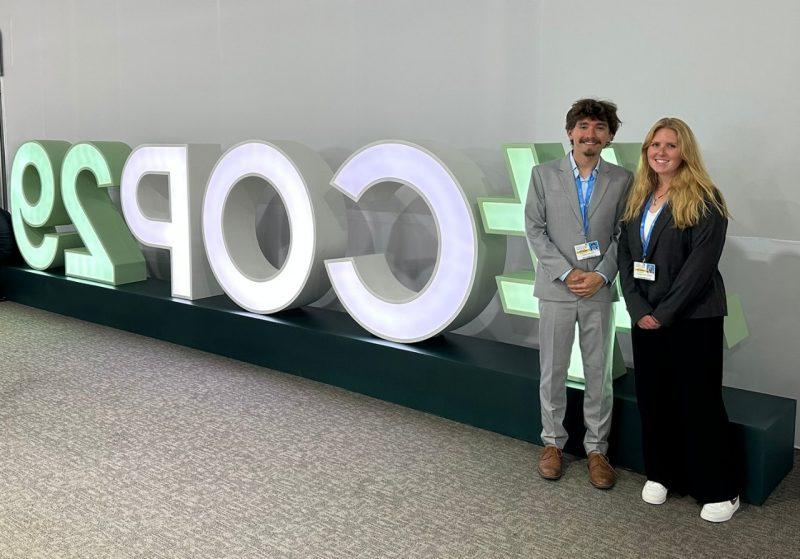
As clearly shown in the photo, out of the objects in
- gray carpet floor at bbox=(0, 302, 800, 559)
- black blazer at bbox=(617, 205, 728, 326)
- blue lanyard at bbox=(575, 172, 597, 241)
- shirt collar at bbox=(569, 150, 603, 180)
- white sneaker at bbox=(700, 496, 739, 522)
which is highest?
shirt collar at bbox=(569, 150, 603, 180)

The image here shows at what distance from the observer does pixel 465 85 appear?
14.0 ft

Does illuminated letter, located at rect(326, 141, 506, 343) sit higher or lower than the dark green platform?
higher

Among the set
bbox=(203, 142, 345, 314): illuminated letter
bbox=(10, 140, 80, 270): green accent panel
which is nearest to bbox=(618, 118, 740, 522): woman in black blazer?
bbox=(203, 142, 345, 314): illuminated letter

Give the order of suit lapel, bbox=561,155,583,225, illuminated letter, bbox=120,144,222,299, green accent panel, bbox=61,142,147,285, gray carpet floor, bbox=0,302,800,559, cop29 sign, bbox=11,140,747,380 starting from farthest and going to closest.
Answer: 1. green accent panel, bbox=61,142,147,285
2. illuminated letter, bbox=120,144,222,299
3. cop29 sign, bbox=11,140,747,380
4. suit lapel, bbox=561,155,583,225
5. gray carpet floor, bbox=0,302,800,559

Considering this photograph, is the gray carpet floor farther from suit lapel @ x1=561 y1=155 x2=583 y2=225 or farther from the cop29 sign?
suit lapel @ x1=561 y1=155 x2=583 y2=225

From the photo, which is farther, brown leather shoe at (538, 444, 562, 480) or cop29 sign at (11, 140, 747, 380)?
cop29 sign at (11, 140, 747, 380)

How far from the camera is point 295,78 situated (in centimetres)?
506

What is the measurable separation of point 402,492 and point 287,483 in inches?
17.7

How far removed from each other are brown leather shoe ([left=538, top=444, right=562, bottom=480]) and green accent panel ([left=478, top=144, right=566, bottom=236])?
0.96 meters

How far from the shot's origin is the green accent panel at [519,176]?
3.50 metres

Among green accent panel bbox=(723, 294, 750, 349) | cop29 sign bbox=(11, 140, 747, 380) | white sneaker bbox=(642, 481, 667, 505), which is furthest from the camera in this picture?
cop29 sign bbox=(11, 140, 747, 380)

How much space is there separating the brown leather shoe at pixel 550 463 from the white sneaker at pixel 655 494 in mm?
339

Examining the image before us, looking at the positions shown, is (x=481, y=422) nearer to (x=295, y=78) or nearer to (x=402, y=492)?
(x=402, y=492)

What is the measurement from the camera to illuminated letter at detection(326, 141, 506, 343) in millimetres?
3742
